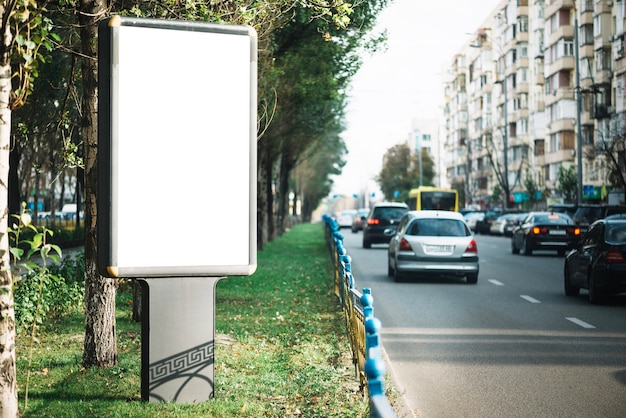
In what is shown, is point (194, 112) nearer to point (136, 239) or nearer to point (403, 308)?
point (136, 239)

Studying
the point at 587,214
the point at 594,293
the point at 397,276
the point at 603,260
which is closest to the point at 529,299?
the point at 594,293

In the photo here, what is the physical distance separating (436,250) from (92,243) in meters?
14.0

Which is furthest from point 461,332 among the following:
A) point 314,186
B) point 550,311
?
point 314,186

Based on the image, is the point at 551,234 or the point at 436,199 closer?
the point at 551,234

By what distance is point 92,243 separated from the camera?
9930 mm

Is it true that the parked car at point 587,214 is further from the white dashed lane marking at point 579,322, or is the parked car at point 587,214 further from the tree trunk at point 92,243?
the tree trunk at point 92,243

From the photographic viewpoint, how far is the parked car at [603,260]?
17531 mm

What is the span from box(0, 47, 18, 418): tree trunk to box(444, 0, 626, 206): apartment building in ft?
152

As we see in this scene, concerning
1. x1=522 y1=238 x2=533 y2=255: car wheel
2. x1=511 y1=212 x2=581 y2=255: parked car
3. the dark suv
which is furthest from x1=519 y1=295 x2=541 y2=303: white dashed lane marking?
the dark suv

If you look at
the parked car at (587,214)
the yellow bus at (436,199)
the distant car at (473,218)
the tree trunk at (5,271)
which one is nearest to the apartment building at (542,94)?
the distant car at (473,218)

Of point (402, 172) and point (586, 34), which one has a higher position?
point (586, 34)

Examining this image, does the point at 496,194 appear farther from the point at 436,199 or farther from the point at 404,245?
the point at 404,245

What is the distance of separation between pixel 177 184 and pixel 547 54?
8728 cm

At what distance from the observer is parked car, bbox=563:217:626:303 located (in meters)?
17.5
